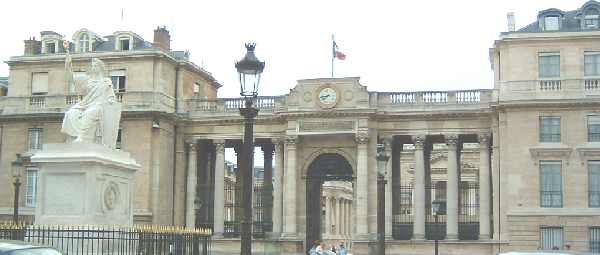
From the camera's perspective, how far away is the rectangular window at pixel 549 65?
148ft

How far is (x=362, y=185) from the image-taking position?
4834cm

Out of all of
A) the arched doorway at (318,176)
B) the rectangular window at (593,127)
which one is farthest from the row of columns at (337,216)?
the rectangular window at (593,127)

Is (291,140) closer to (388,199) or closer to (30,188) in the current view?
(388,199)

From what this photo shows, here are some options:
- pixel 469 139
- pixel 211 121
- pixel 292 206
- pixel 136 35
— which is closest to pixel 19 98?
pixel 136 35

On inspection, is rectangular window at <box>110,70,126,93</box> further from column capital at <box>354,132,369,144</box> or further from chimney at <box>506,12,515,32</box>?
chimney at <box>506,12,515,32</box>

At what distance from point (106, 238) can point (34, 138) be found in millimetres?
34463

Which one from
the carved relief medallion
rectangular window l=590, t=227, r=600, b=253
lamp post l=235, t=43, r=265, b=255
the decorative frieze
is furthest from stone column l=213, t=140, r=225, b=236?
lamp post l=235, t=43, r=265, b=255

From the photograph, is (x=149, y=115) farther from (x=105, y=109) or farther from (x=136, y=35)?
(x=105, y=109)

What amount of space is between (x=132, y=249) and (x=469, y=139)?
3325 cm

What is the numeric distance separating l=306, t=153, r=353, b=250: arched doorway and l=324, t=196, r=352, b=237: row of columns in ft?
83.4

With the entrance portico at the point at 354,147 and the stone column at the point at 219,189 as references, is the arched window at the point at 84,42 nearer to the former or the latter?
the entrance portico at the point at 354,147

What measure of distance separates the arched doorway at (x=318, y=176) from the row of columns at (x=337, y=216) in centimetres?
2542

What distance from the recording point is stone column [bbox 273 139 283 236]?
166 feet

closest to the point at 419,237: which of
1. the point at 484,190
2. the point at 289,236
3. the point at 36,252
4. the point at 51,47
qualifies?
the point at 484,190
